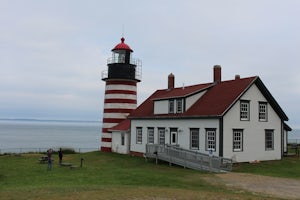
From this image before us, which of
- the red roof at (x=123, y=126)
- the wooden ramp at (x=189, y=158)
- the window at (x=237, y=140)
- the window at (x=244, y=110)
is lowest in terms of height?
the wooden ramp at (x=189, y=158)

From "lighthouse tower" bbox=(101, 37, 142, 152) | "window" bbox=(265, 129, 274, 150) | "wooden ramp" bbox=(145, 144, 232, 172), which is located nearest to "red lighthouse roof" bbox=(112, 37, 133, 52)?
"lighthouse tower" bbox=(101, 37, 142, 152)

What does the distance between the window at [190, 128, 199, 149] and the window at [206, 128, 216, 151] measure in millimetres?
1204

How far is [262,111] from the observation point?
102 feet

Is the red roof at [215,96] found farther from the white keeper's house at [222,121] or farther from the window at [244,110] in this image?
the window at [244,110]

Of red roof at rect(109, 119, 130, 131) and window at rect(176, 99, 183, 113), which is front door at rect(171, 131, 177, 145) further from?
red roof at rect(109, 119, 130, 131)

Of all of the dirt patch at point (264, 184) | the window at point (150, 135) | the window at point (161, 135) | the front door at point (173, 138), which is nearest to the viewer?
the dirt patch at point (264, 184)

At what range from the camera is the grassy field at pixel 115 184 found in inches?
565

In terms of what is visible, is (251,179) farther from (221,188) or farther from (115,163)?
(115,163)

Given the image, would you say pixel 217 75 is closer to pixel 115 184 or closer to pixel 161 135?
pixel 161 135

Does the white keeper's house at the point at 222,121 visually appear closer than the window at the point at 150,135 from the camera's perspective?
Yes

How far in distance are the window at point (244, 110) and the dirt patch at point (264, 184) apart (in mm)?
7732

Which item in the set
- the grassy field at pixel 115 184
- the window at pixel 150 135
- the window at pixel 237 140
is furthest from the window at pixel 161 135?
the window at pixel 237 140

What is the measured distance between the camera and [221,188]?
1784 centimetres

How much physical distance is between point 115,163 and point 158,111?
264 inches
